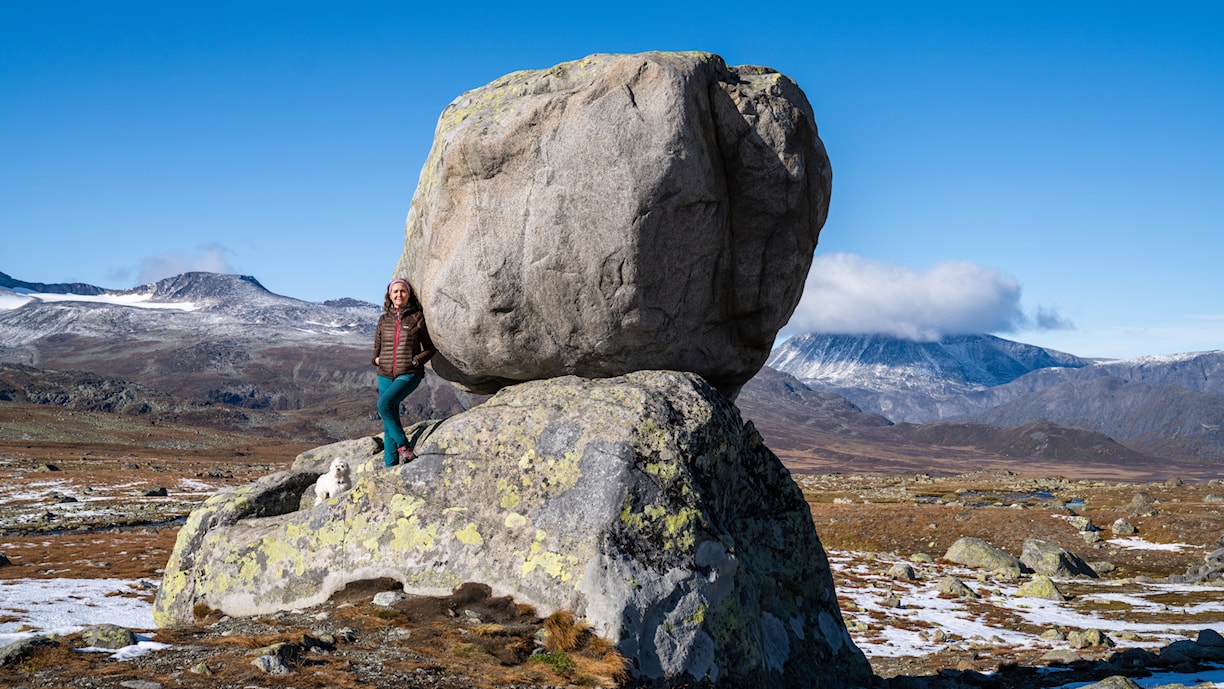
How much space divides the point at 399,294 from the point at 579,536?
7.71 meters

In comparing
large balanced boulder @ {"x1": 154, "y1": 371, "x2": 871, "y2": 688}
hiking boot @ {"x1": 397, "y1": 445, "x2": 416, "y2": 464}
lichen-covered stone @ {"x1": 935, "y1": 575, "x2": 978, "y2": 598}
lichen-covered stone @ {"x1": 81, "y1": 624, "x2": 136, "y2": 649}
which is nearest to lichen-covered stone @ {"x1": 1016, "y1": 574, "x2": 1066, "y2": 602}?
lichen-covered stone @ {"x1": 935, "y1": 575, "x2": 978, "y2": 598}

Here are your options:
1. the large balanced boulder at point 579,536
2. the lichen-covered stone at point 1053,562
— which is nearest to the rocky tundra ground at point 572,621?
the large balanced boulder at point 579,536

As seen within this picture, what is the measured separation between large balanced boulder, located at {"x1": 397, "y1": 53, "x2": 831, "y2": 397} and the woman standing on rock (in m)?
0.43

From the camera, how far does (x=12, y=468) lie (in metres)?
117

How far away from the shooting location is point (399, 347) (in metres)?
19.5

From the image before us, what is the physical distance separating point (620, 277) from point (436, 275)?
4283 millimetres

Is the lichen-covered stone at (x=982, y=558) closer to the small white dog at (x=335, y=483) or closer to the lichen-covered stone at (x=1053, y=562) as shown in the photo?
the lichen-covered stone at (x=1053, y=562)

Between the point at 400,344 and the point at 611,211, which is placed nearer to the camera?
the point at 611,211

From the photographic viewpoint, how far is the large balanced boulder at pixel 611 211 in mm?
18031

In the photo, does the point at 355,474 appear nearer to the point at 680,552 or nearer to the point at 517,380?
the point at 517,380

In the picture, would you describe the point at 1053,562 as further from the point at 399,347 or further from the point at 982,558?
the point at 399,347

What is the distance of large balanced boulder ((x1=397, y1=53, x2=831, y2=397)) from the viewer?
710 inches

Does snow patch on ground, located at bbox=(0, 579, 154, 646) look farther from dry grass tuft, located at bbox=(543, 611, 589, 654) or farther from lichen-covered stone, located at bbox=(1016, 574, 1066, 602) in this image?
lichen-covered stone, located at bbox=(1016, 574, 1066, 602)

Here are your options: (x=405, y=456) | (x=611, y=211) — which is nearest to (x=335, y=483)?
(x=405, y=456)
